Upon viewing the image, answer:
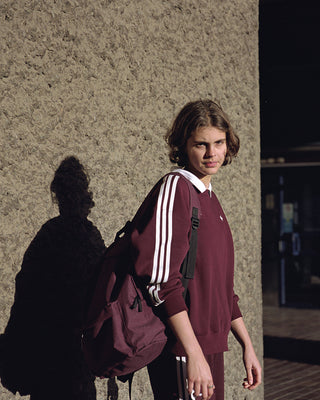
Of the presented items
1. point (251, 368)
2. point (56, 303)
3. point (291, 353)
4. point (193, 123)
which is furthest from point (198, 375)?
point (291, 353)

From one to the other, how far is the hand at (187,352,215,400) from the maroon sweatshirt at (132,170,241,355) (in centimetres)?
10

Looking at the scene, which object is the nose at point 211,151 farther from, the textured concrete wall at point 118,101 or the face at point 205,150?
the textured concrete wall at point 118,101

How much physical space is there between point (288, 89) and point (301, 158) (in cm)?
111

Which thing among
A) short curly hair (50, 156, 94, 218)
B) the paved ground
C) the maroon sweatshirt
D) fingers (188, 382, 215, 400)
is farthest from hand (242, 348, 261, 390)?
the paved ground

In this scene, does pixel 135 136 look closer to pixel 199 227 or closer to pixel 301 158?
pixel 199 227

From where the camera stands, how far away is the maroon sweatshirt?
1944 mm

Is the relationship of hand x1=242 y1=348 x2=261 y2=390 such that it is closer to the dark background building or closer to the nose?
the nose

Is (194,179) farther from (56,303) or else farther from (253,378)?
(56,303)

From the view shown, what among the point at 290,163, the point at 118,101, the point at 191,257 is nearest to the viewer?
the point at 191,257

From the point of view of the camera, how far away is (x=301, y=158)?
10.2 meters

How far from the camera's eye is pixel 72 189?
2.77 m

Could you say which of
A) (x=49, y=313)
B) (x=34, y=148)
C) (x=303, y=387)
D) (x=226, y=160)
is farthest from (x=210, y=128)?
(x=303, y=387)

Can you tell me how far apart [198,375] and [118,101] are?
1.50 metres

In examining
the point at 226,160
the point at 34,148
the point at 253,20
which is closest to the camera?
the point at 226,160
